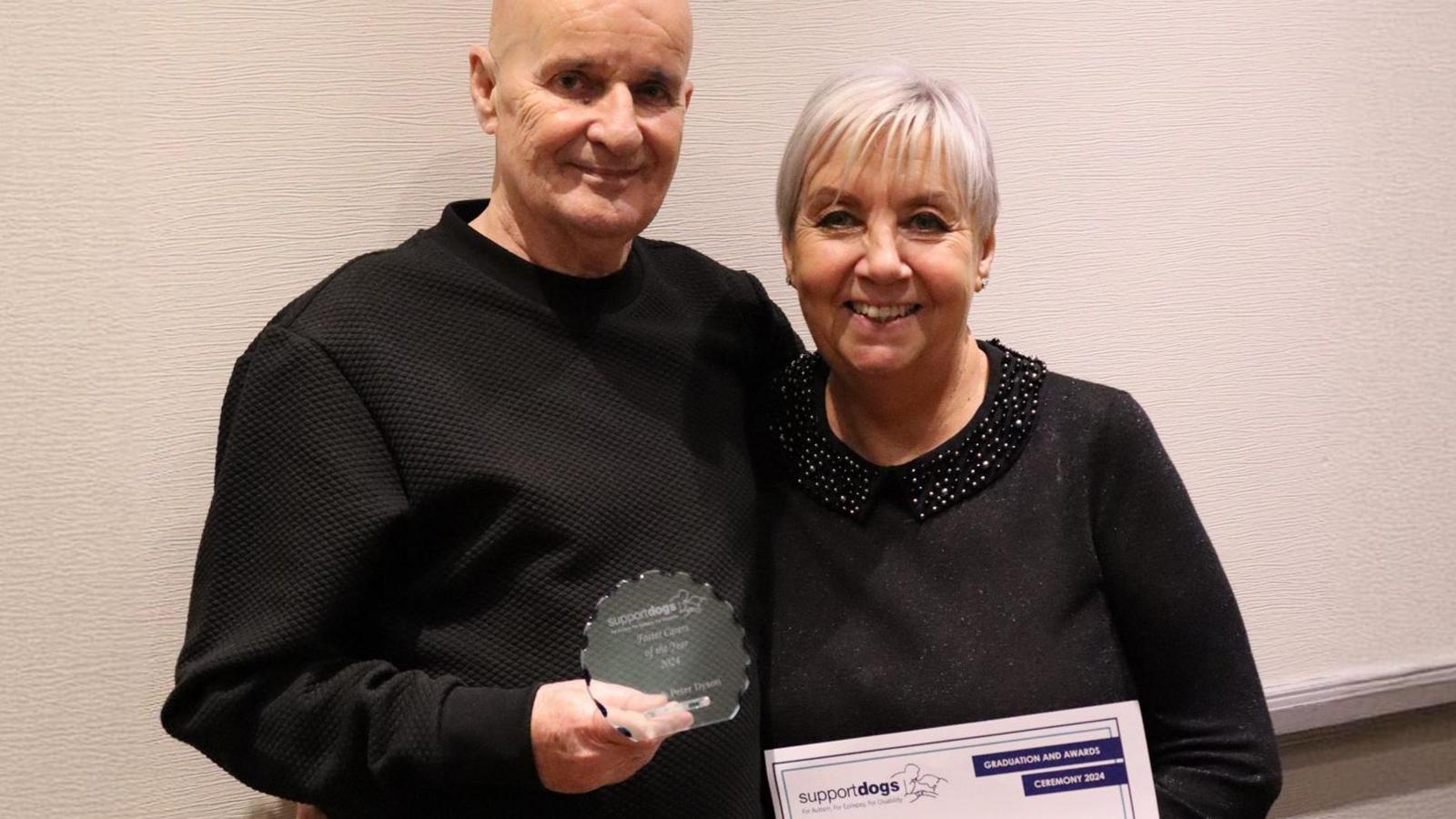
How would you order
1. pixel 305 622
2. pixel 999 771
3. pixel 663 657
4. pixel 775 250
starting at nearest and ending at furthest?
pixel 663 657, pixel 305 622, pixel 999 771, pixel 775 250

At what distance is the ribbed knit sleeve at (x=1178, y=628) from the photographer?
4.62ft

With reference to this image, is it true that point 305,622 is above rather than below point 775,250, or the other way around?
below

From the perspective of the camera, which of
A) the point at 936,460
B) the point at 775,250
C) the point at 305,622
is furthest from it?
the point at 775,250

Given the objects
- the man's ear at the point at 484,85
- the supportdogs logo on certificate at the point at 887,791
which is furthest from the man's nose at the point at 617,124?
the supportdogs logo on certificate at the point at 887,791

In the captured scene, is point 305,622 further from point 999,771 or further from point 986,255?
point 986,255

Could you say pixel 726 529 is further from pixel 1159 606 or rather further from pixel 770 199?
pixel 770 199

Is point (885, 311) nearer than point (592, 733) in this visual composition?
No

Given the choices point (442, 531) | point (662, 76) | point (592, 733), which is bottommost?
point (592, 733)

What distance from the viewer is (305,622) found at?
1.23m

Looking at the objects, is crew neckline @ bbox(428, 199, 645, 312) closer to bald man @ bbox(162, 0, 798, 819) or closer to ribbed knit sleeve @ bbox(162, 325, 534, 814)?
bald man @ bbox(162, 0, 798, 819)

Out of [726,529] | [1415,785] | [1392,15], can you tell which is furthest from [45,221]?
[1415,785]

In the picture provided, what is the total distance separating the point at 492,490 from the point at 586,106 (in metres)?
0.39

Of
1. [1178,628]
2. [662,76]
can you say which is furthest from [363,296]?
[1178,628]

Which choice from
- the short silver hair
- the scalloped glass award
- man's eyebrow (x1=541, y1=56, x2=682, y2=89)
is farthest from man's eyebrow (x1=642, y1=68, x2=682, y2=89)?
the scalloped glass award
